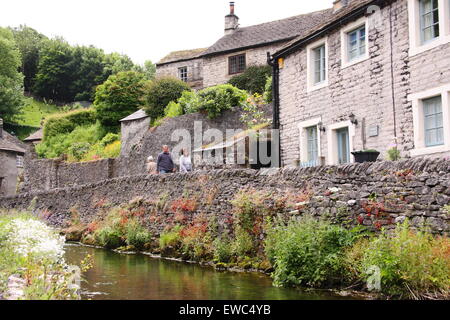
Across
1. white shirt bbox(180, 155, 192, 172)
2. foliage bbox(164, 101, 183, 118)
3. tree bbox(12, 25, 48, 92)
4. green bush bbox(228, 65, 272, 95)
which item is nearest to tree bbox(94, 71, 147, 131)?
green bush bbox(228, 65, 272, 95)

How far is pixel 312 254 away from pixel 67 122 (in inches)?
1358

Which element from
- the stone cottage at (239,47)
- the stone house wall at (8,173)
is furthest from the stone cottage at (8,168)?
the stone cottage at (239,47)

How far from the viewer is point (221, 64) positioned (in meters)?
34.2

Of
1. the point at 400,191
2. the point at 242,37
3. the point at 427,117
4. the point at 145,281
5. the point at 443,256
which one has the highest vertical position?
the point at 242,37

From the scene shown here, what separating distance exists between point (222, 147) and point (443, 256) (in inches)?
524

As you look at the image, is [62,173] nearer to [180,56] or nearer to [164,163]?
[180,56]

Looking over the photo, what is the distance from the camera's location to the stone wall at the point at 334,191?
9039 millimetres

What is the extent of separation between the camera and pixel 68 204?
2427 cm

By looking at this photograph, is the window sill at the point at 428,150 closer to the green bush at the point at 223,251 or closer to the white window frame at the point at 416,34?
the white window frame at the point at 416,34

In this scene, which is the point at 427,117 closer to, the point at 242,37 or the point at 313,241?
the point at 313,241

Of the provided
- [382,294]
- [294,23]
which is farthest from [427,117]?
[294,23]

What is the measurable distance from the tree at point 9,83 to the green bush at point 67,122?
1775cm

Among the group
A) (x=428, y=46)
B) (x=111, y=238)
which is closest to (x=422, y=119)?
(x=428, y=46)

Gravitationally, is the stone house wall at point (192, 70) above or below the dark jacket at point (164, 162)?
above
